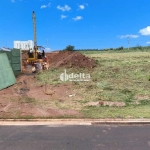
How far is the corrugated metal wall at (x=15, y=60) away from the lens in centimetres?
1524

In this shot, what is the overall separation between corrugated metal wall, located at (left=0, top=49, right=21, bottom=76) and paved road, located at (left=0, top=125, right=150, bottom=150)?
10179mm

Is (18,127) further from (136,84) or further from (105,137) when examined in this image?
(136,84)

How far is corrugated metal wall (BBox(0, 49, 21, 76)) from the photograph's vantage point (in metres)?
15.2

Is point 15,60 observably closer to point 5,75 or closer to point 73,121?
point 5,75

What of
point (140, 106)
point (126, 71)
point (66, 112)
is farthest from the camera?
point (126, 71)

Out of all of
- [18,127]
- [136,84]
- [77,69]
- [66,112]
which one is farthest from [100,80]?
[18,127]

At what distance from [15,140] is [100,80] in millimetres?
8646

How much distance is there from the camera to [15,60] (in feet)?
51.0

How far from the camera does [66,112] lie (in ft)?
23.3

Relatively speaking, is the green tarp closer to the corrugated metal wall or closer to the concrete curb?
the corrugated metal wall

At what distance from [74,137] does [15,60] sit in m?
11.7

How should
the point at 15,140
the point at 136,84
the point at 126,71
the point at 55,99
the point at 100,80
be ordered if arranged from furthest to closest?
1. the point at 126,71
2. the point at 100,80
3. the point at 136,84
4. the point at 55,99
5. the point at 15,140
